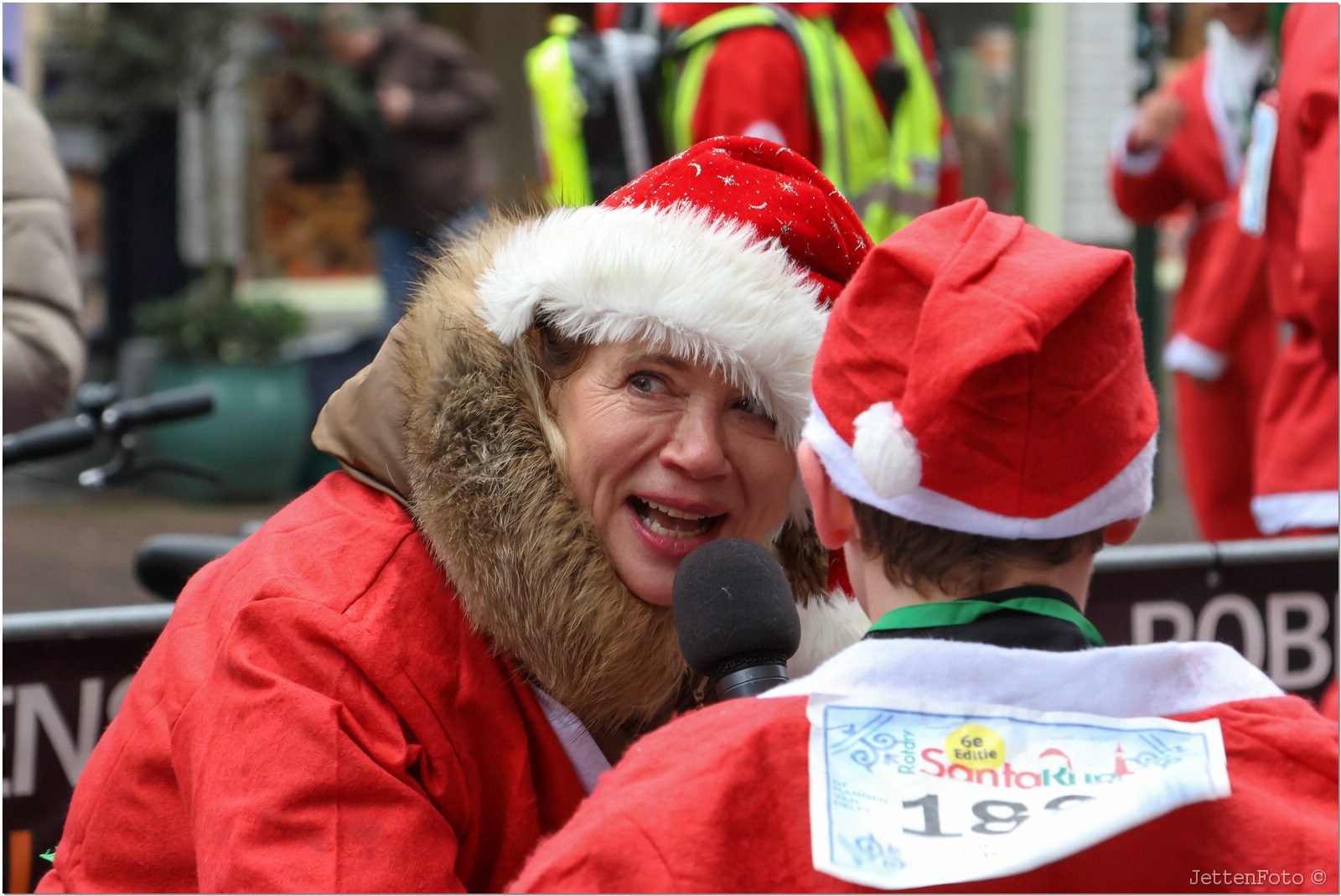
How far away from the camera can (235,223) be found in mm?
11492

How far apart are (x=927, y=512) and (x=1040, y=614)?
14 cm

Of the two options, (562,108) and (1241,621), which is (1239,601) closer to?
(1241,621)

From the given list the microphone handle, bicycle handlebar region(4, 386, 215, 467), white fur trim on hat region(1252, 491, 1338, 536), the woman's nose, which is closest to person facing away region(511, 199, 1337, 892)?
the microphone handle

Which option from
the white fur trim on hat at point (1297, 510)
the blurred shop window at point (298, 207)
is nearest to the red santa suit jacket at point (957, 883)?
the white fur trim on hat at point (1297, 510)

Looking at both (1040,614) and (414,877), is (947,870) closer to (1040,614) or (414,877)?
(1040,614)

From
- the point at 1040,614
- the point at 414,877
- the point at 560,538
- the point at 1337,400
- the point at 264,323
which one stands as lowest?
the point at 264,323

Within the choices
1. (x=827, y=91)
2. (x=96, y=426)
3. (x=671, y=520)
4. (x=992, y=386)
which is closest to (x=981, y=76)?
(x=827, y=91)

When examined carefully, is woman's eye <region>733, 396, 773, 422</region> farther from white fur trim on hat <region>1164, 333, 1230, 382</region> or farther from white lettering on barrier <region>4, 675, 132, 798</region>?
white fur trim on hat <region>1164, 333, 1230, 382</region>

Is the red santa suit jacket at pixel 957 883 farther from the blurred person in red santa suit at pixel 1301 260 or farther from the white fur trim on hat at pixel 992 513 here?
the blurred person in red santa suit at pixel 1301 260

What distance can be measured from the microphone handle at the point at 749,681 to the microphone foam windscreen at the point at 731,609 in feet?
0.08

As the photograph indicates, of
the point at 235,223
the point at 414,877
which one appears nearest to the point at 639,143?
the point at 414,877

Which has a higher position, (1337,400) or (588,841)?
(588,841)

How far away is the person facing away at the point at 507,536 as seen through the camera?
80.7 inches

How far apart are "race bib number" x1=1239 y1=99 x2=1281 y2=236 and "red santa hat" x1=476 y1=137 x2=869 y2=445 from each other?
8.60 ft
